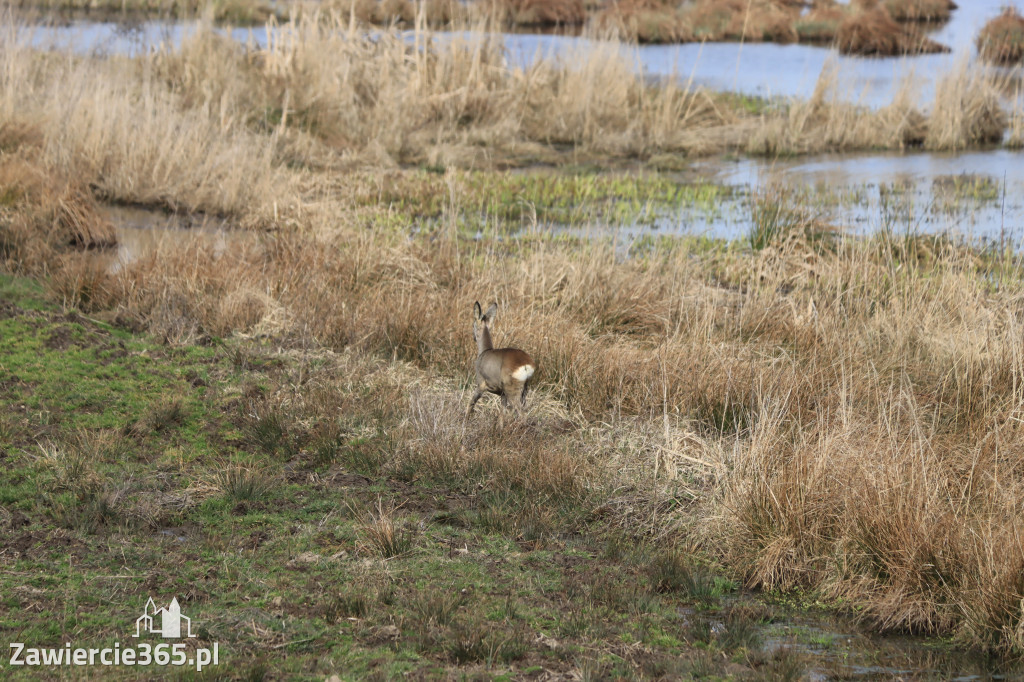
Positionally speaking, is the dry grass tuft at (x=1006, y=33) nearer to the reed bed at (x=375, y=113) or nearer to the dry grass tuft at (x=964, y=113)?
the reed bed at (x=375, y=113)

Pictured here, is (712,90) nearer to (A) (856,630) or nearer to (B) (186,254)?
(B) (186,254)

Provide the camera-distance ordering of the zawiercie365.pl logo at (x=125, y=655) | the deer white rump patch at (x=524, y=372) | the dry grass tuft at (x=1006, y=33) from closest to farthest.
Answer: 1. the zawiercie365.pl logo at (x=125, y=655)
2. the deer white rump patch at (x=524, y=372)
3. the dry grass tuft at (x=1006, y=33)

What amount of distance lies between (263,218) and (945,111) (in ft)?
41.6

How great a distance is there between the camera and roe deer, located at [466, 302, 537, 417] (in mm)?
5969

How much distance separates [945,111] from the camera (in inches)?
733

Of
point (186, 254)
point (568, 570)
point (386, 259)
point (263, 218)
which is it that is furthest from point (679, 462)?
point (263, 218)

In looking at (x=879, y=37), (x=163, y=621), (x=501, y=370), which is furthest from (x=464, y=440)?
(x=879, y=37)

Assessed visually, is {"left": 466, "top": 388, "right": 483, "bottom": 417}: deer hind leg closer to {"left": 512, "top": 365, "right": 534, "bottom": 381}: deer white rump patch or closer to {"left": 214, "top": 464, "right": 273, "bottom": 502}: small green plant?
{"left": 512, "top": 365, "right": 534, "bottom": 381}: deer white rump patch

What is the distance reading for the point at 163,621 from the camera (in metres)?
4.07

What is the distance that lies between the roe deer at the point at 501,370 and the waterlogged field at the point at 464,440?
0.15 metres

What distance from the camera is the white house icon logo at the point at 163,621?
404 cm

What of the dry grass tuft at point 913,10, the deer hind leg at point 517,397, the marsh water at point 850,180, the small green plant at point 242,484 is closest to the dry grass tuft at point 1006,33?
the marsh water at point 850,180

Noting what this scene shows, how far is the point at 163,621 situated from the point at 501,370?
2.54 metres

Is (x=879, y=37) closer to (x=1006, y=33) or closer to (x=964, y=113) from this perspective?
(x=1006, y=33)
